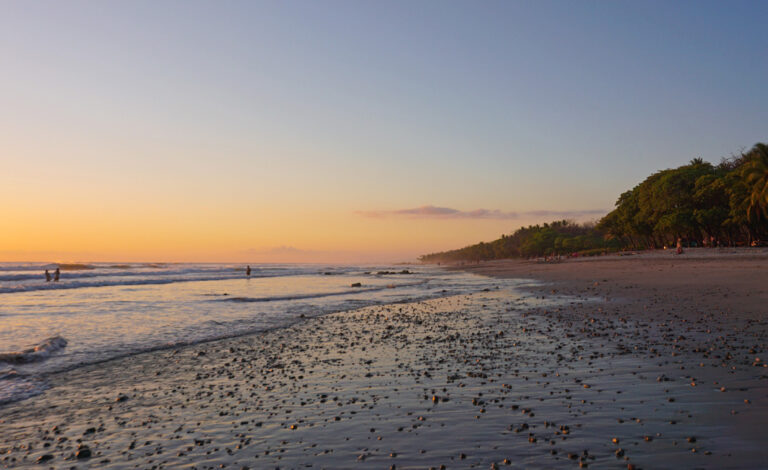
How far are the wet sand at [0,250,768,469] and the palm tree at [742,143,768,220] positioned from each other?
190ft

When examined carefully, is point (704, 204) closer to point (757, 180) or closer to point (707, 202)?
point (707, 202)

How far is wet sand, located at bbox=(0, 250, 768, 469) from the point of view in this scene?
7000mm

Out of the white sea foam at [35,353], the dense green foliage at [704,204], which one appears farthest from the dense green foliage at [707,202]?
the white sea foam at [35,353]

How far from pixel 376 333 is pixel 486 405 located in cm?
1095

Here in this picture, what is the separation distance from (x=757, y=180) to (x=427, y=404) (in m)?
78.0

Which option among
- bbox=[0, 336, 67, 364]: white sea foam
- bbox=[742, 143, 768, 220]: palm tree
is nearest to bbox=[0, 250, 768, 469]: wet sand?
bbox=[0, 336, 67, 364]: white sea foam

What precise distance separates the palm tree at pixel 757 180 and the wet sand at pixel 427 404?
2280 inches

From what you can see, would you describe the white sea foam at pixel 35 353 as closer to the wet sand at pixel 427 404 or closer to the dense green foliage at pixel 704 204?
the wet sand at pixel 427 404

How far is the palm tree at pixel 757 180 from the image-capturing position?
6224 centimetres

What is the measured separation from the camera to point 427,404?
31.1 feet

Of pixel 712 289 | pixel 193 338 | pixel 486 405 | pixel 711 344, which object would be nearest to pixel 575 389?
pixel 486 405

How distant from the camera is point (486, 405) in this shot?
361 inches

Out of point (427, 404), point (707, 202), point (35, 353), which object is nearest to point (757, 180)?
point (707, 202)

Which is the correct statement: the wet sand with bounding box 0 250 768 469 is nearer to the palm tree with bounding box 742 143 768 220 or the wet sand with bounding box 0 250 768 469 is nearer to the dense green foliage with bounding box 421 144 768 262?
the palm tree with bounding box 742 143 768 220
